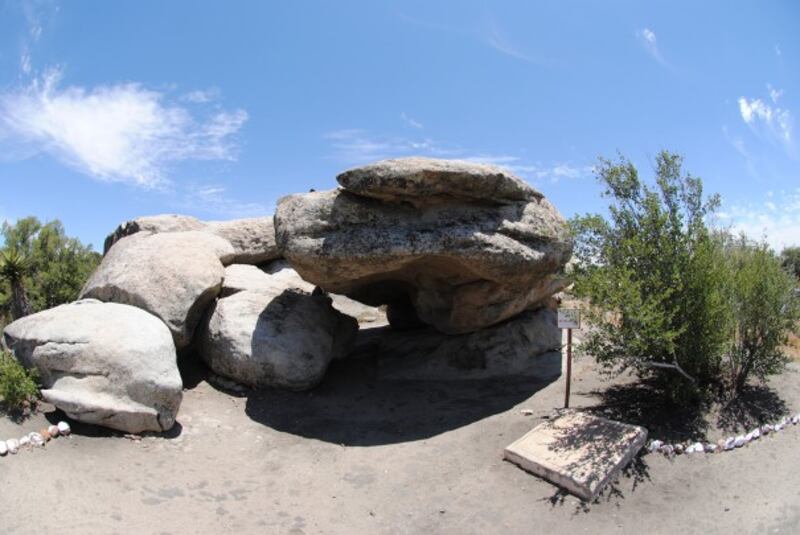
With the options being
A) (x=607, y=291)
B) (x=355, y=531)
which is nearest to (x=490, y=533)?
(x=355, y=531)

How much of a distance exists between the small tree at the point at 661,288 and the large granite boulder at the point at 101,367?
5.77 m

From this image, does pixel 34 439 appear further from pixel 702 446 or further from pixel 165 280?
pixel 702 446

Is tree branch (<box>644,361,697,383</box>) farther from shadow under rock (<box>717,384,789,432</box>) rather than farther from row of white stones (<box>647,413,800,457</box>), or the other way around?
row of white stones (<box>647,413,800,457</box>)

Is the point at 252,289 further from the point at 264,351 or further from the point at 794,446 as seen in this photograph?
the point at 794,446

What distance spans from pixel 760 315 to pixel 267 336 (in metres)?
7.53

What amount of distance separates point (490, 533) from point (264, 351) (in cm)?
496

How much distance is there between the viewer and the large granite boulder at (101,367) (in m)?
6.77

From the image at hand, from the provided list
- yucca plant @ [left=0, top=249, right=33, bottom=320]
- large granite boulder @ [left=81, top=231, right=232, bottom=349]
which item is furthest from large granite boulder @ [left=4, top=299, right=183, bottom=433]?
yucca plant @ [left=0, top=249, right=33, bottom=320]

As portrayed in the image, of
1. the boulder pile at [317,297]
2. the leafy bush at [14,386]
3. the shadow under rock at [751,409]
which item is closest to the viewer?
the leafy bush at [14,386]

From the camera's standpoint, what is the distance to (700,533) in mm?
5340

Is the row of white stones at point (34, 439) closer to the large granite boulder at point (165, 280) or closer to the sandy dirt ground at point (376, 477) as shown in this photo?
the sandy dirt ground at point (376, 477)

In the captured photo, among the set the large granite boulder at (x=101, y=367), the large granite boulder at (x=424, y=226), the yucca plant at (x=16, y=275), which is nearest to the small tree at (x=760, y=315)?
the large granite boulder at (x=424, y=226)

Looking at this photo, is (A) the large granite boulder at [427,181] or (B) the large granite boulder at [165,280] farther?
(B) the large granite boulder at [165,280]

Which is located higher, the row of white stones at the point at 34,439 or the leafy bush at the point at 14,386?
the leafy bush at the point at 14,386
